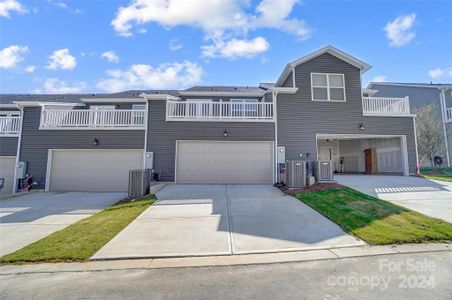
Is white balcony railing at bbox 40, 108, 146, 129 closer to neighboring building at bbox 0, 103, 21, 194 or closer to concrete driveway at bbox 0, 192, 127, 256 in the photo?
neighboring building at bbox 0, 103, 21, 194

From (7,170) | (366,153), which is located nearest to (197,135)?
(7,170)

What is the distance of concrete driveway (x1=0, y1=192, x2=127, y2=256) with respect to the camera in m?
6.02

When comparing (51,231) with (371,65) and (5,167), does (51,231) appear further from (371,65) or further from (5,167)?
(371,65)

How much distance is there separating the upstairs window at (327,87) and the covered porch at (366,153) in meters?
2.23

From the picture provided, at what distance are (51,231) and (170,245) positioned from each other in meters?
3.71

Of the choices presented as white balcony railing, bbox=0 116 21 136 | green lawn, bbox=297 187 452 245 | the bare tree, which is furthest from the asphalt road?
the bare tree

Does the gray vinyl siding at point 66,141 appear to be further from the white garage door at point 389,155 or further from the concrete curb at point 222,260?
the white garage door at point 389,155

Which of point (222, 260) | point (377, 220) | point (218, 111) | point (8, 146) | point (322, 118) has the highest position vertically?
point (218, 111)

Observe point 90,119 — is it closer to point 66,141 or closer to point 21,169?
point 66,141

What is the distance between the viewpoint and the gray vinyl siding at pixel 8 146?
1298 centimetres

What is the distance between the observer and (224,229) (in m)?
6.02

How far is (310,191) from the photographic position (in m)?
9.72

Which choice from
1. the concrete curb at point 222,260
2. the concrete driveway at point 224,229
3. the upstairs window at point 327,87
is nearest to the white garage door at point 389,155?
the upstairs window at point 327,87

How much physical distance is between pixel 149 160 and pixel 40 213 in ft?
17.1
